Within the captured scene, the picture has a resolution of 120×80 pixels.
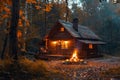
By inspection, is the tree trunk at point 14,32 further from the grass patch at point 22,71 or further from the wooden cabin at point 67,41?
the wooden cabin at point 67,41

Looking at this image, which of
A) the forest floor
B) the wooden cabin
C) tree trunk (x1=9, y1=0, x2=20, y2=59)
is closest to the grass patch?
tree trunk (x1=9, y1=0, x2=20, y2=59)

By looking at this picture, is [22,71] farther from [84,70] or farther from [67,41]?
Answer: [67,41]

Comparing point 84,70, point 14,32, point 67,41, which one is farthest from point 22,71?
point 67,41

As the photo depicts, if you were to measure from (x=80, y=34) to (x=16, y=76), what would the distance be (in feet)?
95.5

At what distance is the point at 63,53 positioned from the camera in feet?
129

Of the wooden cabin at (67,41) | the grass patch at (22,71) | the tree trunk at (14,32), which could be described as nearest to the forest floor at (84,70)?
the grass patch at (22,71)

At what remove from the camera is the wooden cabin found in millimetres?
38375

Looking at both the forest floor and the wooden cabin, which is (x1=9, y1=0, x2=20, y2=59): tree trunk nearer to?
the forest floor

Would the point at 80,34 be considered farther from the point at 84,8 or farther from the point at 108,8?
the point at 84,8

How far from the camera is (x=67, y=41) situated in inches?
1542

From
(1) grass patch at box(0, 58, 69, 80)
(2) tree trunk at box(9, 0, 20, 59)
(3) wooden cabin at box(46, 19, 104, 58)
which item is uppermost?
(2) tree trunk at box(9, 0, 20, 59)

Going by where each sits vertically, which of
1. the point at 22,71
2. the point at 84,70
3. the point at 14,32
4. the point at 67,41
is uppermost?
the point at 14,32

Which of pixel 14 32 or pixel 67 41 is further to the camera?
pixel 67 41

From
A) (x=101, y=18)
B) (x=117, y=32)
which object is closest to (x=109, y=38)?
(x=117, y=32)
